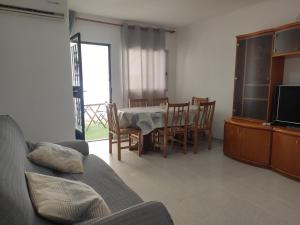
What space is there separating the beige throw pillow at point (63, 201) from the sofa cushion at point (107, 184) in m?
0.29

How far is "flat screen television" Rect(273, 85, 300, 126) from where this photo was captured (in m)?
2.89

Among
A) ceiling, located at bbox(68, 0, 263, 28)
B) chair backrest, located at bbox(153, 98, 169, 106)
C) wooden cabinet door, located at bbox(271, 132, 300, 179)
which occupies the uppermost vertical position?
ceiling, located at bbox(68, 0, 263, 28)

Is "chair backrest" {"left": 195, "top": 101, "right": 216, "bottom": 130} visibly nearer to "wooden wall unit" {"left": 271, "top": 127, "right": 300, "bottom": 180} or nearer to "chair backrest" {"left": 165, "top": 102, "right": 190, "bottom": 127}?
"chair backrest" {"left": 165, "top": 102, "right": 190, "bottom": 127}

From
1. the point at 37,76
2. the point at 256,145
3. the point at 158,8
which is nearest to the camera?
the point at 37,76

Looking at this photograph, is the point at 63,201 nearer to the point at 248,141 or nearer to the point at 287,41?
the point at 248,141

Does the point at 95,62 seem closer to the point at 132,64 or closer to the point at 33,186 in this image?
the point at 132,64

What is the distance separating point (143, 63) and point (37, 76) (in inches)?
101

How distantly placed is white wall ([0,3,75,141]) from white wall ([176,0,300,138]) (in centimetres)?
293

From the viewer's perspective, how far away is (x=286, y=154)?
2.77 metres

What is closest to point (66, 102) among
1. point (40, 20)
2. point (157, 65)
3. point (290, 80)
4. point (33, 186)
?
point (40, 20)

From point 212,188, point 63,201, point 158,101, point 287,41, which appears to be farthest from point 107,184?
point 158,101

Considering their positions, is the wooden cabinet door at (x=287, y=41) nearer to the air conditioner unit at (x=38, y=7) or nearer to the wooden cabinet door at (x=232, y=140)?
the wooden cabinet door at (x=232, y=140)

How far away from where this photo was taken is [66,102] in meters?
2.93

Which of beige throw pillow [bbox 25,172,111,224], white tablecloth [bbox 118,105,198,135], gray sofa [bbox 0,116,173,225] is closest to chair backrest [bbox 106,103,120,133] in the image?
white tablecloth [bbox 118,105,198,135]
